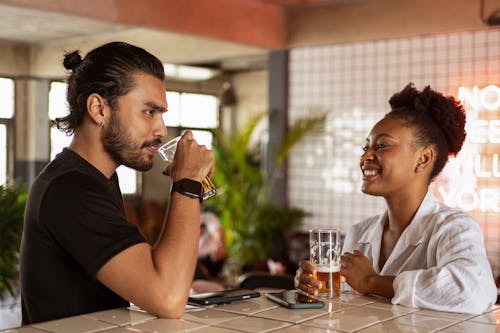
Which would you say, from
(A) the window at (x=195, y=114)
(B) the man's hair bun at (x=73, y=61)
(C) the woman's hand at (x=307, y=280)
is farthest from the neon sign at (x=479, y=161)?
(A) the window at (x=195, y=114)

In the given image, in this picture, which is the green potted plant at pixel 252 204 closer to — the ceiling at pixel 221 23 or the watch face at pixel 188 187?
the ceiling at pixel 221 23

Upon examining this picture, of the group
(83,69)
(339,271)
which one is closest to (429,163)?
(339,271)

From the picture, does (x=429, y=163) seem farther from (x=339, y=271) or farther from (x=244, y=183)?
(x=244, y=183)

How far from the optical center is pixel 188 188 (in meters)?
1.79

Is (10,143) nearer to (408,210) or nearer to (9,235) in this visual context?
(9,235)

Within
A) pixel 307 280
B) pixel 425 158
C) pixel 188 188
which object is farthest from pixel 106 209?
pixel 425 158

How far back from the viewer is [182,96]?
1088 cm

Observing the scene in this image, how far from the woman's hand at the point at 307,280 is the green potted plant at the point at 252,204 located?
15.6ft

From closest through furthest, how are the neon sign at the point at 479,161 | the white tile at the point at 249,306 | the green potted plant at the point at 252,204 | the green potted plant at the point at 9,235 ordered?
the white tile at the point at 249,306 < the green potted plant at the point at 9,235 < the neon sign at the point at 479,161 < the green potted plant at the point at 252,204

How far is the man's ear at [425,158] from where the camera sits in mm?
2324

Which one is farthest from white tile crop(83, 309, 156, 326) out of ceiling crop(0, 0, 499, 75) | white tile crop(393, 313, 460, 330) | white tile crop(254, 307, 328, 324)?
ceiling crop(0, 0, 499, 75)

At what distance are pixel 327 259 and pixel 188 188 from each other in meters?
0.45

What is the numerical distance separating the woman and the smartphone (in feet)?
0.29

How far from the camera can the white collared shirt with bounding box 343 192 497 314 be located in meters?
1.81
